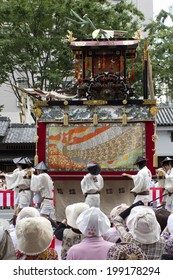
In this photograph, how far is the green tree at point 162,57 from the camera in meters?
25.8

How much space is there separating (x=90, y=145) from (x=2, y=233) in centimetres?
1068

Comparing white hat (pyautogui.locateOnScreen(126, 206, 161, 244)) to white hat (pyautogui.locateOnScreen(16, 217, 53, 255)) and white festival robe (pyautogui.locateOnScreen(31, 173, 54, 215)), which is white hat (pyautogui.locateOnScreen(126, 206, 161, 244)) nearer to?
white hat (pyautogui.locateOnScreen(16, 217, 53, 255))

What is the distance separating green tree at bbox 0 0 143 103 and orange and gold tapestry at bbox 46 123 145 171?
9.05 meters

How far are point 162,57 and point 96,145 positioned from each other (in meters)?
11.9

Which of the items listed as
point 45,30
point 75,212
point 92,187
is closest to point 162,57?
point 45,30

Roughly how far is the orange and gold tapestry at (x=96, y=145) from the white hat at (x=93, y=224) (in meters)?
9.98

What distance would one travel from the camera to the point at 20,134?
1217 inches

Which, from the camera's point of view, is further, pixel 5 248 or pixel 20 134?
pixel 20 134

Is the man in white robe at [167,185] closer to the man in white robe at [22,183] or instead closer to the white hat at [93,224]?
the man in white robe at [22,183]

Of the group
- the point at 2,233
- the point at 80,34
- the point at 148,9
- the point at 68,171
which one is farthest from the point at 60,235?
the point at 148,9

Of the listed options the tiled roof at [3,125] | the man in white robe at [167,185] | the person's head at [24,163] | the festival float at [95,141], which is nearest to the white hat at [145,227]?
the man in white robe at [167,185]

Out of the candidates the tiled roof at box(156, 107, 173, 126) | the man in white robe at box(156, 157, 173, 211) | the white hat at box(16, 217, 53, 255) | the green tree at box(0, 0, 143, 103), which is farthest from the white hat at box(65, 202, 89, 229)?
the tiled roof at box(156, 107, 173, 126)

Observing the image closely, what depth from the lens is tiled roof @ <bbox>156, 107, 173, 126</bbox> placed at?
3406 centimetres

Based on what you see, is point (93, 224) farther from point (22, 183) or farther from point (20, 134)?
point (20, 134)
